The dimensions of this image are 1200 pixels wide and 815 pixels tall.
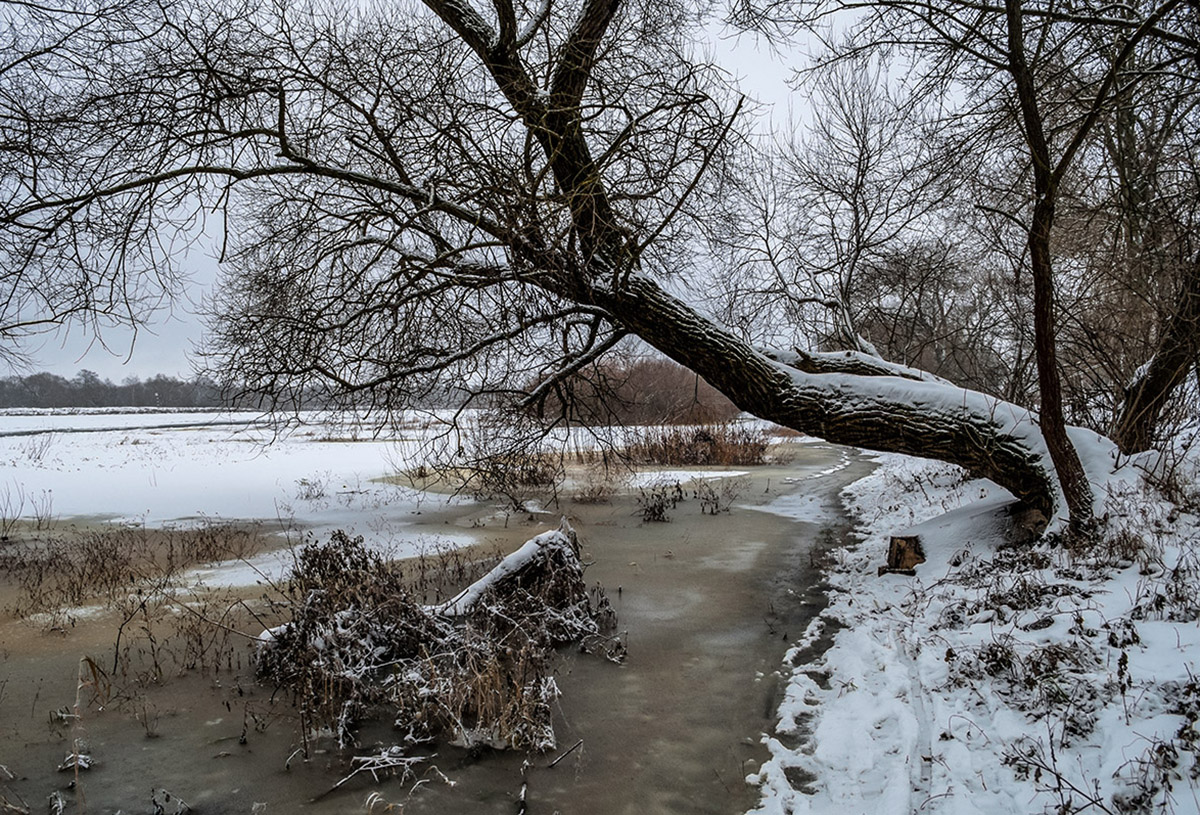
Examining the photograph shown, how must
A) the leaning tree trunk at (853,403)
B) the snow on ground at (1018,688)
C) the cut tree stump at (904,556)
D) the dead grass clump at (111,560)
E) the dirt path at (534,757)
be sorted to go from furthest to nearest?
the dead grass clump at (111,560), the cut tree stump at (904,556), the leaning tree trunk at (853,403), the dirt path at (534,757), the snow on ground at (1018,688)

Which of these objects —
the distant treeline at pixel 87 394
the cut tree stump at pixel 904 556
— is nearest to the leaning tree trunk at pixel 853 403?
the cut tree stump at pixel 904 556

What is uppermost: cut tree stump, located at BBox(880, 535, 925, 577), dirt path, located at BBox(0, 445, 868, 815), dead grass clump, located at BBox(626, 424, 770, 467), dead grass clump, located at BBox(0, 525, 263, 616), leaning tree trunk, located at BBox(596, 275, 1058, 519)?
leaning tree trunk, located at BBox(596, 275, 1058, 519)

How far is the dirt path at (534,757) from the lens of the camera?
12.9 ft

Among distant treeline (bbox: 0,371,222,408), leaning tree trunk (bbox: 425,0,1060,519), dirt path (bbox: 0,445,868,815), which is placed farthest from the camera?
distant treeline (bbox: 0,371,222,408)

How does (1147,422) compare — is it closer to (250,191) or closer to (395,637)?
(395,637)

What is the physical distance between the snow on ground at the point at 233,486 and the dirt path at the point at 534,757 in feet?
5.91

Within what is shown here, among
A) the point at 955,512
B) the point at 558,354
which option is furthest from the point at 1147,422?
the point at 558,354

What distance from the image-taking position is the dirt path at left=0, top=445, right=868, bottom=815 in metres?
3.92

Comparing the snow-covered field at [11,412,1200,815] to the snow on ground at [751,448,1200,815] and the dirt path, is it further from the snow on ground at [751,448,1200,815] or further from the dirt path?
the dirt path

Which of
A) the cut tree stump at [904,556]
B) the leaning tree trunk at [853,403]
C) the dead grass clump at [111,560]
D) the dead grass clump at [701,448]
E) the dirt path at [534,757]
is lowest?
the dirt path at [534,757]

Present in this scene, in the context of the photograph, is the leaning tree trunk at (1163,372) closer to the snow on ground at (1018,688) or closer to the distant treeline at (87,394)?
the snow on ground at (1018,688)

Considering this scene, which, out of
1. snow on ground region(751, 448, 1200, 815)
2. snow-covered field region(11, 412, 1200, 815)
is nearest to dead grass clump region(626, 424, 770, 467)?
snow-covered field region(11, 412, 1200, 815)

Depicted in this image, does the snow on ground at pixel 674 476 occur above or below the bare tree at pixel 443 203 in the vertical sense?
below

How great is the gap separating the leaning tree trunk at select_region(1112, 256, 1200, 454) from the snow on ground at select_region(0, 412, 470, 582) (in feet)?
28.3
